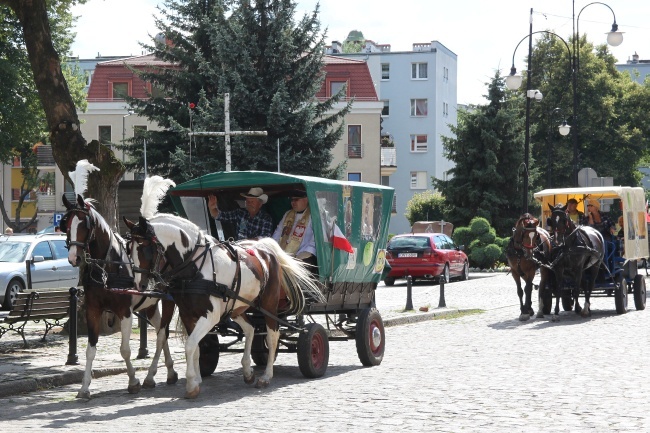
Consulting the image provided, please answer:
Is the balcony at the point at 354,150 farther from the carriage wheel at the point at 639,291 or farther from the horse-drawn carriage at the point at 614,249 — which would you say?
the carriage wheel at the point at 639,291

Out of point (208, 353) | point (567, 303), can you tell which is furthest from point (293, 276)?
point (567, 303)

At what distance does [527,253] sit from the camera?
21516 millimetres

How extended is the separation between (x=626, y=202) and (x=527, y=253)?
408cm

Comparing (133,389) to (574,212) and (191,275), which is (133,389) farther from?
(574,212)

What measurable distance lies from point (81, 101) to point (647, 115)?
35.9 m

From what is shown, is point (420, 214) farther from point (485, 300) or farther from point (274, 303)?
point (274, 303)

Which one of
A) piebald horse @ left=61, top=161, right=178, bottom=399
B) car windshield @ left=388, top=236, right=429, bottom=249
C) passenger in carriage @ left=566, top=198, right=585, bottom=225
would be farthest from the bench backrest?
car windshield @ left=388, top=236, right=429, bottom=249

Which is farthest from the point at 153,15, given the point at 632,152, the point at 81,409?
the point at 632,152

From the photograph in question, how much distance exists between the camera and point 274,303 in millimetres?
12609

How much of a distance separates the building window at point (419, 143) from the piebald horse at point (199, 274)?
76934 mm

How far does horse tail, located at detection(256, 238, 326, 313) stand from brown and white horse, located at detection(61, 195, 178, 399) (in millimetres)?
1640

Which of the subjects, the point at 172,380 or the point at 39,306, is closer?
the point at 172,380

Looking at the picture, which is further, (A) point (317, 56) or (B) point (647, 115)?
(B) point (647, 115)

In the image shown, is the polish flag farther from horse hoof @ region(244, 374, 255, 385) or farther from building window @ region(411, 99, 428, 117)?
building window @ region(411, 99, 428, 117)
